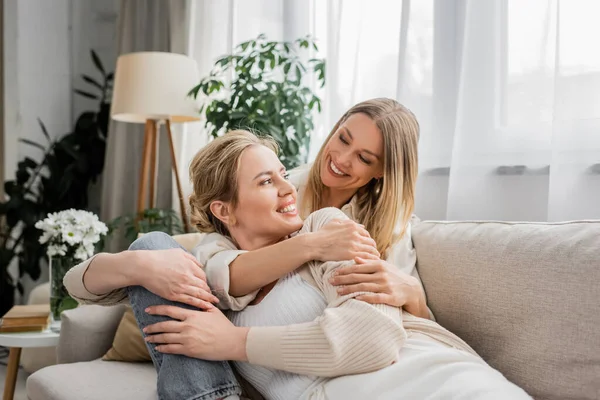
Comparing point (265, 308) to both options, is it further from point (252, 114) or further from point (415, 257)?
point (252, 114)

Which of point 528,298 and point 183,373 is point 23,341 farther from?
point 528,298

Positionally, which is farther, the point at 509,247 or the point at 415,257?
the point at 415,257

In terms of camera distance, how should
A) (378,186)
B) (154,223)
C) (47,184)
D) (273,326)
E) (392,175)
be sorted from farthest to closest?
(47,184) < (154,223) < (378,186) < (392,175) < (273,326)

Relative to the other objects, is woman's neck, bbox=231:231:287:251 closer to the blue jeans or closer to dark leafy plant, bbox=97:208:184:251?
the blue jeans

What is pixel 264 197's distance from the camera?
4.74ft

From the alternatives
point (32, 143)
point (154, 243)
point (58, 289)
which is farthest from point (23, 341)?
point (32, 143)

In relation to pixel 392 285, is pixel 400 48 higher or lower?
higher

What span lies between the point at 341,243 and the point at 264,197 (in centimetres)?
24

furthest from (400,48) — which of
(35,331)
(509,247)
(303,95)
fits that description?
(35,331)

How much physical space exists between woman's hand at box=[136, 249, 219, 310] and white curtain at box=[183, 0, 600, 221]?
0.99 m

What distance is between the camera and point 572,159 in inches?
66.7

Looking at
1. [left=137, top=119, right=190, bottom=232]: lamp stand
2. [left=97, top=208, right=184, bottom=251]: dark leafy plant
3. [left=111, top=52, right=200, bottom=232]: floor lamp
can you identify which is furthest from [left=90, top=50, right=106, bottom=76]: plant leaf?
[left=97, top=208, right=184, bottom=251]: dark leafy plant

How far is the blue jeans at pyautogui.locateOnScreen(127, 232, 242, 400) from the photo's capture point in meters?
1.26

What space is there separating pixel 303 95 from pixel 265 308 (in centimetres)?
149
